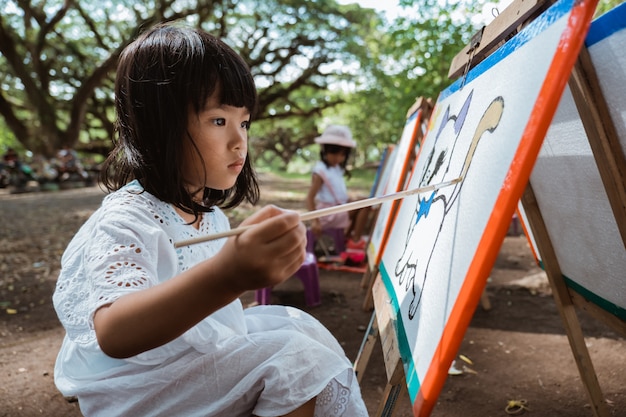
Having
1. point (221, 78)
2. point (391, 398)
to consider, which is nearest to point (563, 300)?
point (391, 398)

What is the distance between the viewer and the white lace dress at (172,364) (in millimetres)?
1050

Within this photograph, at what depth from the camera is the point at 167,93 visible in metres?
1.14

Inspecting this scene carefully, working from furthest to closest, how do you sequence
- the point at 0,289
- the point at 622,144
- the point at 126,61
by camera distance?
the point at 0,289, the point at 126,61, the point at 622,144

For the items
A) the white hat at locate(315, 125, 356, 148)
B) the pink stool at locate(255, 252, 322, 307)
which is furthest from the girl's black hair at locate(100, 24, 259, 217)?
the white hat at locate(315, 125, 356, 148)

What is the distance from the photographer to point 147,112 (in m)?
1.16

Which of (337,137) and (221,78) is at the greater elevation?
(221,78)

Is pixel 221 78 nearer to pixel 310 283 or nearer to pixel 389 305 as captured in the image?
pixel 389 305

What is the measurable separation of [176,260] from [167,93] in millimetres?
410

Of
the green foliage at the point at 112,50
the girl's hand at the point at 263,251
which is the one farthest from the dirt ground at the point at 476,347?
the green foliage at the point at 112,50

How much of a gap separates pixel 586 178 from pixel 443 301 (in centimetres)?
69

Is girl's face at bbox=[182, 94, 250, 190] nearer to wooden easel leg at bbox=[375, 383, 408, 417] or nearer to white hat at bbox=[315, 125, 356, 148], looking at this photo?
wooden easel leg at bbox=[375, 383, 408, 417]

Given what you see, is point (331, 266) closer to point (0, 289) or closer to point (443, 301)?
point (0, 289)

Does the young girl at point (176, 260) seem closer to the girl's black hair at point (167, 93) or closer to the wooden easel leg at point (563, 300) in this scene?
the girl's black hair at point (167, 93)

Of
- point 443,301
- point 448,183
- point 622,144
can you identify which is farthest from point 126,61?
point 622,144
